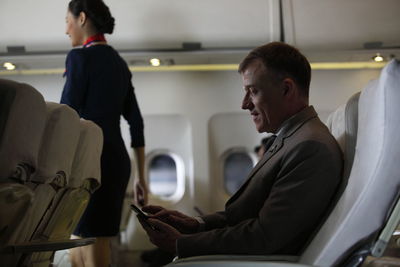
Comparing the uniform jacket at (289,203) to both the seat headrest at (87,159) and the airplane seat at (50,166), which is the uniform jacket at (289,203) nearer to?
the airplane seat at (50,166)

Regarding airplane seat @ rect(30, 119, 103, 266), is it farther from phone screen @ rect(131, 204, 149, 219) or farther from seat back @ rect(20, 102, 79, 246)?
phone screen @ rect(131, 204, 149, 219)

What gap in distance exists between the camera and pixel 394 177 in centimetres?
144

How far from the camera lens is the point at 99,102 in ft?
10.0

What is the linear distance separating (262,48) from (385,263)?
88cm

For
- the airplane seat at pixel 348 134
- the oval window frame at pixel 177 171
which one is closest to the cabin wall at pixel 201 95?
the oval window frame at pixel 177 171

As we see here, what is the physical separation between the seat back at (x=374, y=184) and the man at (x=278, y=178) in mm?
155

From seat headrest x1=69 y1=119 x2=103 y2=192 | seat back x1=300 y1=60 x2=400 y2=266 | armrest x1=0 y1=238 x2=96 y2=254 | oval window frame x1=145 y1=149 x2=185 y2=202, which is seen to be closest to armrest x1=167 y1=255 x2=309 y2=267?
seat back x1=300 y1=60 x2=400 y2=266

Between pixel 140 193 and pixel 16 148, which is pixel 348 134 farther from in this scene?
pixel 140 193

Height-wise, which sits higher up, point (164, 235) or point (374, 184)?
point (374, 184)

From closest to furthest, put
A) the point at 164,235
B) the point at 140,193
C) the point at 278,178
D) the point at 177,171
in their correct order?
1. the point at 278,178
2. the point at 164,235
3. the point at 140,193
4. the point at 177,171

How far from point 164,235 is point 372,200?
2.55ft

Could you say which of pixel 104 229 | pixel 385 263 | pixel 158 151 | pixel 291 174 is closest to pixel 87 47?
pixel 104 229

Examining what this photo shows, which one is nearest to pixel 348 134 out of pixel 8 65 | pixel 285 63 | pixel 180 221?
pixel 285 63

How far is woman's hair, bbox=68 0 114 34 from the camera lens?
3.15 meters
